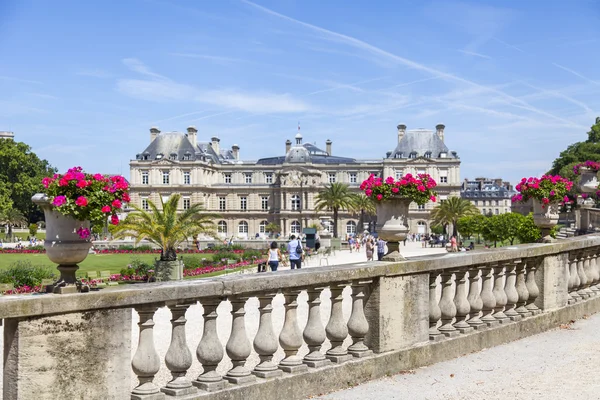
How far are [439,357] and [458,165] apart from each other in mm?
86532

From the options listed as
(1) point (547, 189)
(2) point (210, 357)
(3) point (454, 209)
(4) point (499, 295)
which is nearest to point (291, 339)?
(2) point (210, 357)

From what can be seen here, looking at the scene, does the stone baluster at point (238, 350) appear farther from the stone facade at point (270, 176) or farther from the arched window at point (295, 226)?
the arched window at point (295, 226)

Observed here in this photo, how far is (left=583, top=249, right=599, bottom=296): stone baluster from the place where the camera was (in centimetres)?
879

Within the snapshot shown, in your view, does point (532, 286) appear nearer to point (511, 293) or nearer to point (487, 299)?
point (511, 293)

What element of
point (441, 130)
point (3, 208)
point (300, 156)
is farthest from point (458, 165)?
point (3, 208)

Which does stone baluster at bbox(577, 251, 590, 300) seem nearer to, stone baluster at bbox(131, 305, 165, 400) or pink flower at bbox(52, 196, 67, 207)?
stone baluster at bbox(131, 305, 165, 400)

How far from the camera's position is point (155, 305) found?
4.10m

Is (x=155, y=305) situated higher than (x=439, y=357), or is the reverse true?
(x=155, y=305)

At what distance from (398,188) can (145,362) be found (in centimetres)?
320

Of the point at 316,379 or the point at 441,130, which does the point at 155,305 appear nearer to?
the point at 316,379

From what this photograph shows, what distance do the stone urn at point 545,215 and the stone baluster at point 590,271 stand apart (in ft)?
1.91

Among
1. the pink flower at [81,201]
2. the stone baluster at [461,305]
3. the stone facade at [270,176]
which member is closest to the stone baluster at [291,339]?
the pink flower at [81,201]

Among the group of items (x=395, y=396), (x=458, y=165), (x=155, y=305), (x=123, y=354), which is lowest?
(x=395, y=396)

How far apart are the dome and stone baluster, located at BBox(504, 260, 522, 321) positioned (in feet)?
286
